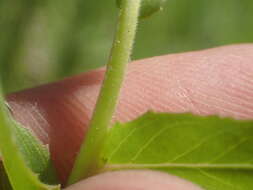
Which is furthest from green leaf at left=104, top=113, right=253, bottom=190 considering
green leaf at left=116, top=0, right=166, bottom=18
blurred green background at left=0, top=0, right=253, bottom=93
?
Result: blurred green background at left=0, top=0, right=253, bottom=93

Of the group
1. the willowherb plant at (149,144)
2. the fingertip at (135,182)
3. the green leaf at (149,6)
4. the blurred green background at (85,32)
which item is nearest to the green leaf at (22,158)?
the willowherb plant at (149,144)

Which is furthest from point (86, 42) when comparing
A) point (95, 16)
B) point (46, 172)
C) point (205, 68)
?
point (46, 172)

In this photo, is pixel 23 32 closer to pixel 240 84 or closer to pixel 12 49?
pixel 12 49

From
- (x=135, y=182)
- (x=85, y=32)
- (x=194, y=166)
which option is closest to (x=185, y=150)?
(x=194, y=166)

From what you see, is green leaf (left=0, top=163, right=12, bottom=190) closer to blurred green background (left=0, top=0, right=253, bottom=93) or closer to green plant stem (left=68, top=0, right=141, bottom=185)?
green plant stem (left=68, top=0, right=141, bottom=185)

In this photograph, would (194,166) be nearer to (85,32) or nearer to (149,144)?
(149,144)

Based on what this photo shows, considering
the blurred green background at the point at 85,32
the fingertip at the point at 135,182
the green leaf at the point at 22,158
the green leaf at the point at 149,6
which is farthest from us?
the blurred green background at the point at 85,32

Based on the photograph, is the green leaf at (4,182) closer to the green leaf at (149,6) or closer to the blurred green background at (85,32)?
the green leaf at (149,6)
